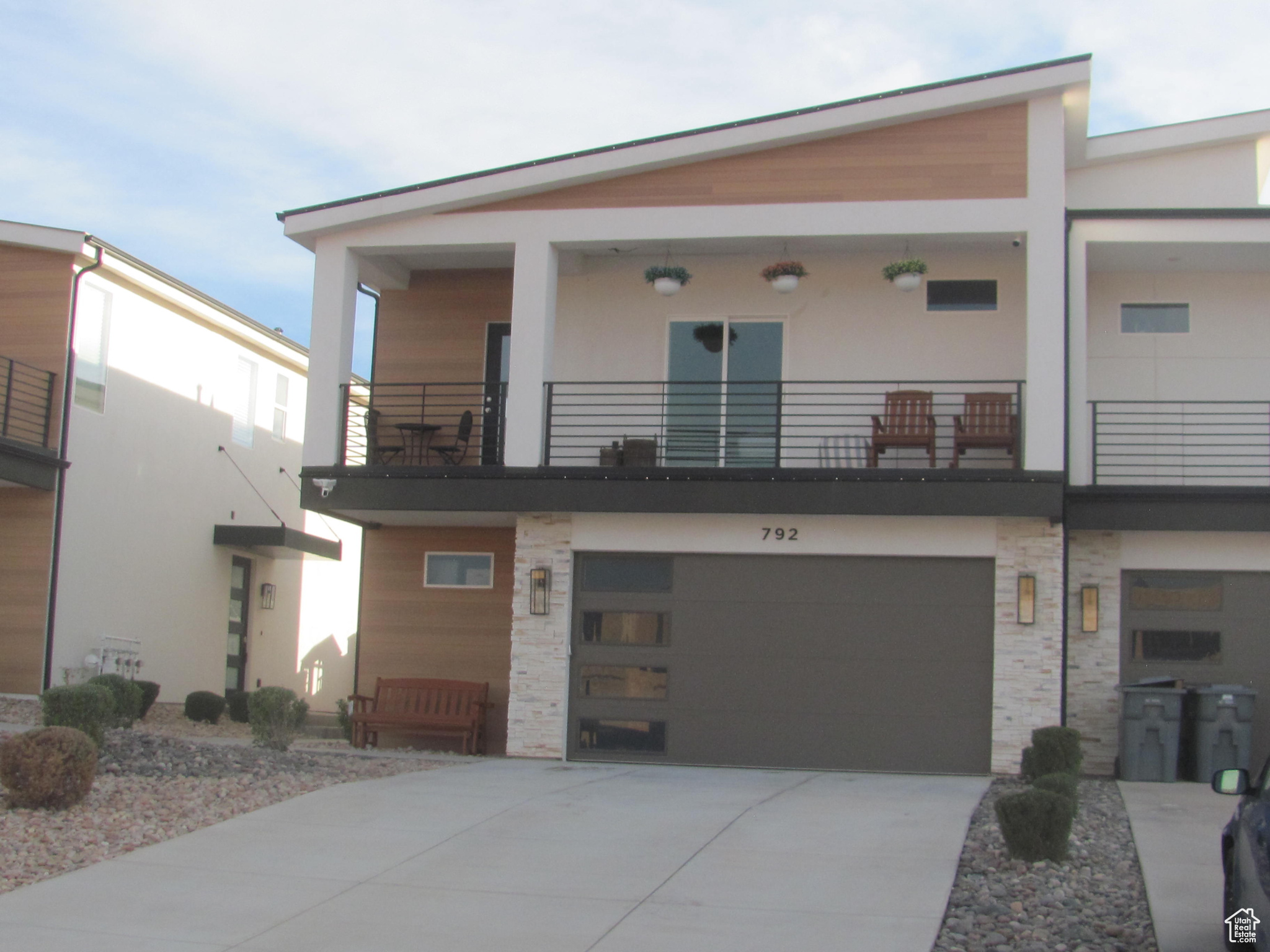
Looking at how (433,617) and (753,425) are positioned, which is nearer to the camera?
(753,425)

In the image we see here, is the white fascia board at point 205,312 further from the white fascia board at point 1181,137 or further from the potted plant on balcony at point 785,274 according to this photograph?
the white fascia board at point 1181,137

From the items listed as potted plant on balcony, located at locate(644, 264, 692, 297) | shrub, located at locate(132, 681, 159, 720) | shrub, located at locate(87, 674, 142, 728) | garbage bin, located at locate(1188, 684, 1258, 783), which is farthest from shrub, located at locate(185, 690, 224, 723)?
garbage bin, located at locate(1188, 684, 1258, 783)

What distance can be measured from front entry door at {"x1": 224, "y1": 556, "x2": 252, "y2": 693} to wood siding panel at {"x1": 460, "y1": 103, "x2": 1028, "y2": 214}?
1078 centimetres

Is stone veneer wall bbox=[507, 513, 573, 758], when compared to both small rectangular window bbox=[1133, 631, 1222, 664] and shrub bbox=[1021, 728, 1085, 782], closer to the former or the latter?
shrub bbox=[1021, 728, 1085, 782]

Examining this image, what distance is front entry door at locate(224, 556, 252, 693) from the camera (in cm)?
2216

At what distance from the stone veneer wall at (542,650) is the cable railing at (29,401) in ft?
24.0

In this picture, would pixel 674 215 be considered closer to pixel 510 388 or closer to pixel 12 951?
pixel 510 388

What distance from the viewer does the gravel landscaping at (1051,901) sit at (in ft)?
23.1

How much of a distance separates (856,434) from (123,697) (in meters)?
8.42

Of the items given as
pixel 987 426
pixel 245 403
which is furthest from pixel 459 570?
pixel 245 403

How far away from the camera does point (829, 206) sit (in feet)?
46.7

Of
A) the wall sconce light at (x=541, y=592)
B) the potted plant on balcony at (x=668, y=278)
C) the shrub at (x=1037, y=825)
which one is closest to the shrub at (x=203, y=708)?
the wall sconce light at (x=541, y=592)

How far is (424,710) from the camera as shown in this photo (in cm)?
1585

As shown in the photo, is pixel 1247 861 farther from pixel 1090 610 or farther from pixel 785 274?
pixel 785 274
